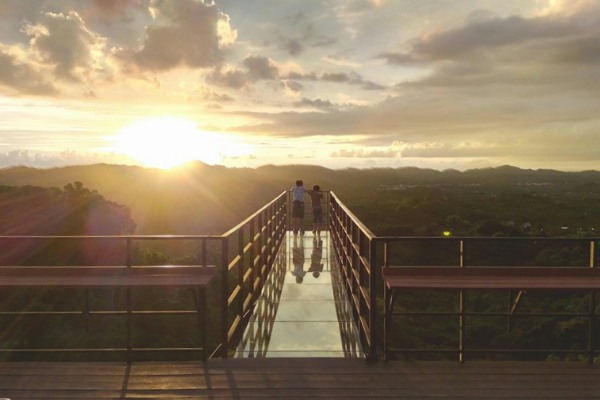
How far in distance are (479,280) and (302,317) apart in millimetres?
2485

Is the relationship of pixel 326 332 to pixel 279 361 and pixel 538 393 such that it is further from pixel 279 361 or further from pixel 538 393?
pixel 538 393

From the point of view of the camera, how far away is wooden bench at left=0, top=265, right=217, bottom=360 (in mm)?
5297

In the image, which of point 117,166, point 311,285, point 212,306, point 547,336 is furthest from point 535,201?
point 117,166

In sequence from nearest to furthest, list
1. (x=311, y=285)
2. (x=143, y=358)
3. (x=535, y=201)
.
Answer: (x=311, y=285) → (x=143, y=358) → (x=535, y=201)

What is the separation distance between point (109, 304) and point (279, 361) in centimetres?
924

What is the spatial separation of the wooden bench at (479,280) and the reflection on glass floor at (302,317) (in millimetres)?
884

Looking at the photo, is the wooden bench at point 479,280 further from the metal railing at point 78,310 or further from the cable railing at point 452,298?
the metal railing at point 78,310

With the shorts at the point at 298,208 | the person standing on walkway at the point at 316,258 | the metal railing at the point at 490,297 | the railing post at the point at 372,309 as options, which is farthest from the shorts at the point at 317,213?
the railing post at the point at 372,309

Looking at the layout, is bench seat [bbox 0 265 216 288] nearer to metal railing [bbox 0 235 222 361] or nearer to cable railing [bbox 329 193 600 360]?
cable railing [bbox 329 193 600 360]

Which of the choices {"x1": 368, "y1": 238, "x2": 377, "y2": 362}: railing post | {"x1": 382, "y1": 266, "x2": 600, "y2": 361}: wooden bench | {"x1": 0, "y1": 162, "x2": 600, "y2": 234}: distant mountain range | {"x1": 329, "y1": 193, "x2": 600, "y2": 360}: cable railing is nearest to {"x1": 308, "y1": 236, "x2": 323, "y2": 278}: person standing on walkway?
{"x1": 329, "y1": 193, "x2": 600, "y2": 360}: cable railing

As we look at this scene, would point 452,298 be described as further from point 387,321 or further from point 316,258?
point 387,321

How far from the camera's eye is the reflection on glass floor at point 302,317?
5.95 meters

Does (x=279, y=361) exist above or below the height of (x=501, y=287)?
below

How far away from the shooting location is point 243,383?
4.72m
